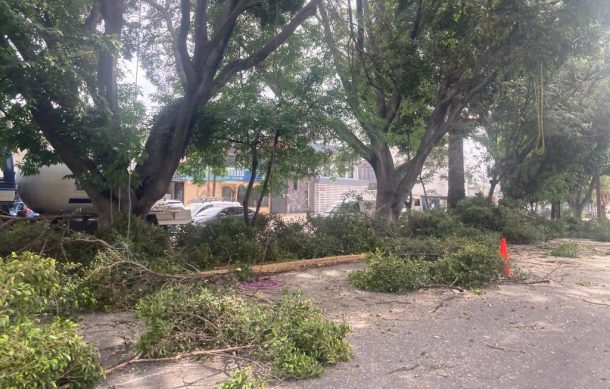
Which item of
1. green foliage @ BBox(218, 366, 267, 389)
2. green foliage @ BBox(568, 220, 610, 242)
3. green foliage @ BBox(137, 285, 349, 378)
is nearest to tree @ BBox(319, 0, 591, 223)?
green foliage @ BBox(137, 285, 349, 378)

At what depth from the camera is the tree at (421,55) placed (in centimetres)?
1119

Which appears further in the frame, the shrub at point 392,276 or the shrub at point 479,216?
the shrub at point 479,216

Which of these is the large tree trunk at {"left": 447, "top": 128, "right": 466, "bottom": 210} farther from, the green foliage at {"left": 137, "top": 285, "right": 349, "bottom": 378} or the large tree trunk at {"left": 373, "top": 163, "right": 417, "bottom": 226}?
the green foliage at {"left": 137, "top": 285, "right": 349, "bottom": 378}

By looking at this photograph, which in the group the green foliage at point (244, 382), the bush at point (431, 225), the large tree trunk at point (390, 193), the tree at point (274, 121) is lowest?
the green foliage at point (244, 382)

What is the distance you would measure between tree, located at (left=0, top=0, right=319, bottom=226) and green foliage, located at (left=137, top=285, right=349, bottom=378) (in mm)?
4727

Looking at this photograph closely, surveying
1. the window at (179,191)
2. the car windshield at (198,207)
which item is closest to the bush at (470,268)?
the car windshield at (198,207)

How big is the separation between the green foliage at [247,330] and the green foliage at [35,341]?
99 centimetres

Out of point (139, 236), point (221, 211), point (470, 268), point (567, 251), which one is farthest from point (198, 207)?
point (470, 268)

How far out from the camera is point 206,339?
17.2ft

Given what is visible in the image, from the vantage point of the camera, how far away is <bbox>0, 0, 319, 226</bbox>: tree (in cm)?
807

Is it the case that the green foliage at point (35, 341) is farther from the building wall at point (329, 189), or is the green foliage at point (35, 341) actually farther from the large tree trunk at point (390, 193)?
the building wall at point (329, 189)

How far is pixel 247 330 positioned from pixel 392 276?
13.0 ft

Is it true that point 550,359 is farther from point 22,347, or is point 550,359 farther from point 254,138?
point 254,138

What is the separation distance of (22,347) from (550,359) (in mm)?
4893
